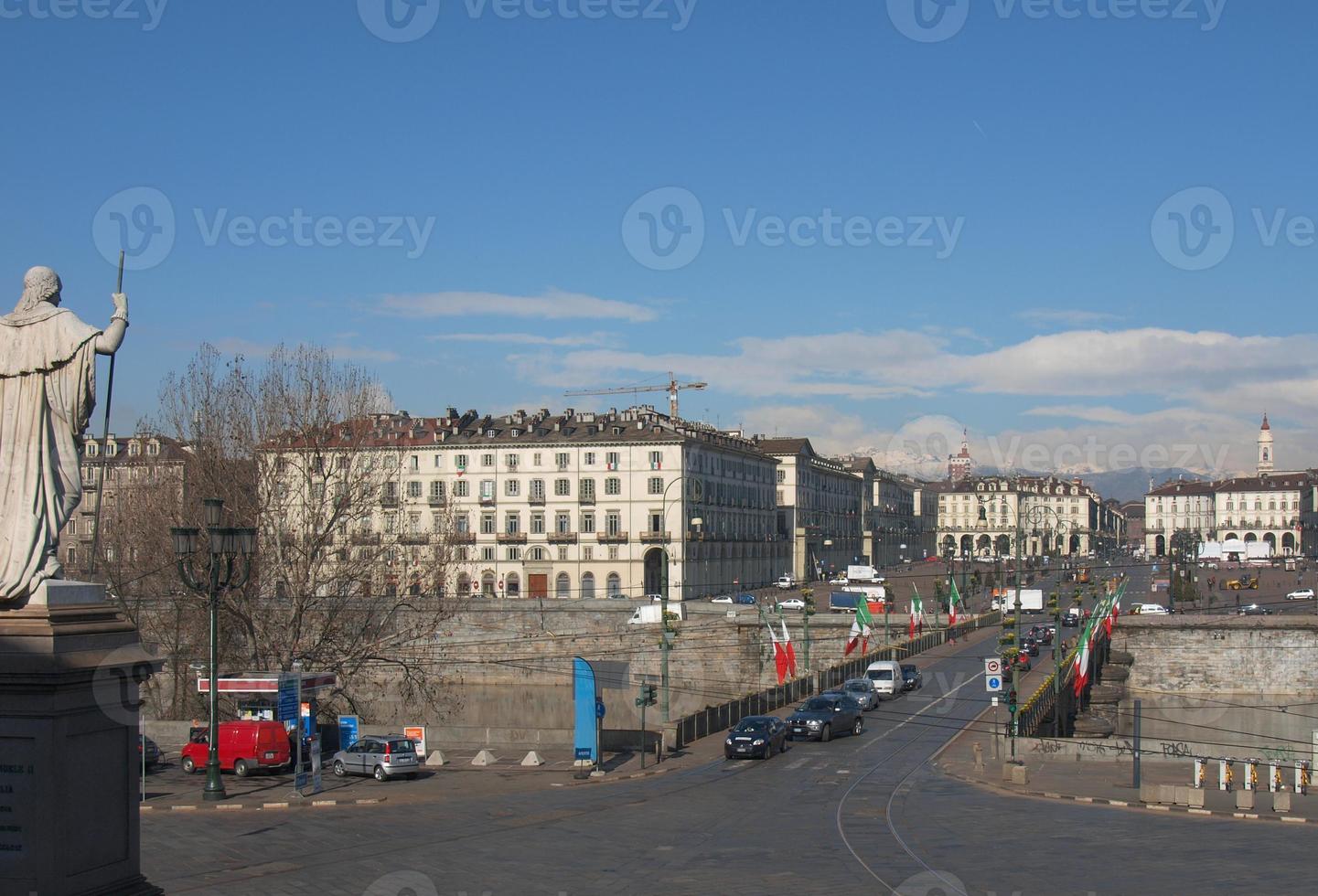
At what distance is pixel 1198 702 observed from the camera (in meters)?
74.6

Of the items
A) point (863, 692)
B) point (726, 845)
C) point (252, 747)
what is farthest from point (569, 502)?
point (726, 845)

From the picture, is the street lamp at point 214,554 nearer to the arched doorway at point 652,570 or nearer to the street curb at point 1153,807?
the street curb at point 1153,807

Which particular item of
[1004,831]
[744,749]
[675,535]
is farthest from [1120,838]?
[675,535]

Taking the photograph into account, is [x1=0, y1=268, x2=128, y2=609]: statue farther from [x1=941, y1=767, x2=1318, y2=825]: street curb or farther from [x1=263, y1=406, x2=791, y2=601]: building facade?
[x1=263, y1=406, x2=791, y2=601]: building facade

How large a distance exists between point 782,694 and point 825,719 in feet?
29.8

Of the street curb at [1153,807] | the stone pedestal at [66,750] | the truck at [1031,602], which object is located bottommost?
the truck at [1031,602]

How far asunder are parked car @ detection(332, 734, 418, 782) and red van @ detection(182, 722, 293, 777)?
1626 mm

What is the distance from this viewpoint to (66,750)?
36.0 feet

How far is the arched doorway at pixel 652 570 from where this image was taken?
101938 millimetres

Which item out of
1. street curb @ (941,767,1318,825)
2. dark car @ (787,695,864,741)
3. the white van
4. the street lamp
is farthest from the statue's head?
the white van

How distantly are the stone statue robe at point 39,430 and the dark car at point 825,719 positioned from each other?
33.5m

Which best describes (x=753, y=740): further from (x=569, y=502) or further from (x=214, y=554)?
(x=569, y=502)

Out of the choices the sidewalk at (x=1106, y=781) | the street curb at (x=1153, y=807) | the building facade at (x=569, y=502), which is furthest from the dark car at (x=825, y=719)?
the building facade at (x=569, y=502)

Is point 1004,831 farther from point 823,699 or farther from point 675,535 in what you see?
point 675,535
